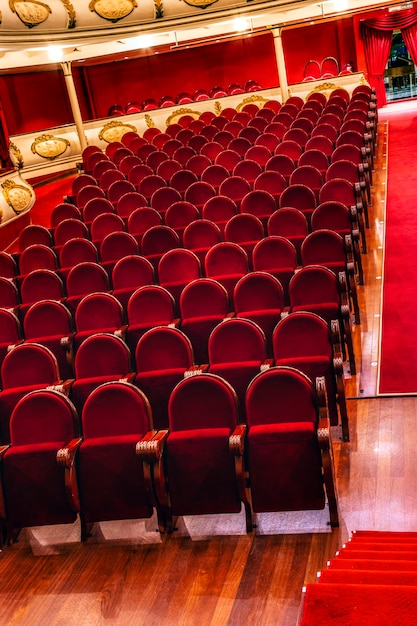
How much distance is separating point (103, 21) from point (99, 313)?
4177mm

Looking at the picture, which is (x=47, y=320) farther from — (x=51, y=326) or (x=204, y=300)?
(x=204, y=300)

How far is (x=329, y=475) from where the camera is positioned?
1825mm

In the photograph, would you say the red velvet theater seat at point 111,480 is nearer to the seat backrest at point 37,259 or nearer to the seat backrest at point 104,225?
the seat backrest at point 37,259

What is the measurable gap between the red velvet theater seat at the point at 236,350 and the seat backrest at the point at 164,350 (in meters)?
0.09

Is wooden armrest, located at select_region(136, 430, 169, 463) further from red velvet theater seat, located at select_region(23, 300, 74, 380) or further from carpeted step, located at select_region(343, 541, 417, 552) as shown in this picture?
red velvet theater seat, located at select_region(23, 300, 74, 380)

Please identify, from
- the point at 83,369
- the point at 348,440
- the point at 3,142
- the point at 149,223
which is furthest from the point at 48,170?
the point at 348,440

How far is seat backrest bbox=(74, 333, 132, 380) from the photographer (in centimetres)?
254

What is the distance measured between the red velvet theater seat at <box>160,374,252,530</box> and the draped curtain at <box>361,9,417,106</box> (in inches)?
308

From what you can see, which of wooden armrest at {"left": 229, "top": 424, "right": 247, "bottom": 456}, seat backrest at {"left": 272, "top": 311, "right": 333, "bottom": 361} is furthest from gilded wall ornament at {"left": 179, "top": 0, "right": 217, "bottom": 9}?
wooden armrest at {"left": 229, "top": 424, "right": 247, "bottom": 456}

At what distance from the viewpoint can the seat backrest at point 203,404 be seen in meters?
2.03

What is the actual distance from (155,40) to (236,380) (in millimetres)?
5959

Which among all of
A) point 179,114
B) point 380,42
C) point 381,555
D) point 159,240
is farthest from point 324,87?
point 381,555

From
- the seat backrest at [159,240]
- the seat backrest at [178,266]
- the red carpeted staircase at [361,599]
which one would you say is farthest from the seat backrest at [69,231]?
the red carpeted staircase at [361,599]

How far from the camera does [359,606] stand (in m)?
0.88
